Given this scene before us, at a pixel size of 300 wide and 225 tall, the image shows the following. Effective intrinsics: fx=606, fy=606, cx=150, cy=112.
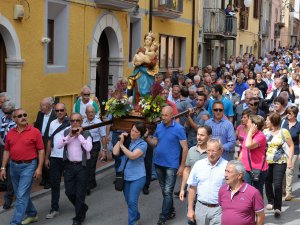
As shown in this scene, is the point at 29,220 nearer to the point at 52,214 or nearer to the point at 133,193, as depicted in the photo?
the point at 52,214

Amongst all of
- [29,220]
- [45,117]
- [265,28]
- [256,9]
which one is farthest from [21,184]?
[265,28]

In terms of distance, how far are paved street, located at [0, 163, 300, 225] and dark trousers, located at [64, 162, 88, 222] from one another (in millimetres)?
370

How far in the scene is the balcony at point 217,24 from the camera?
27.7m

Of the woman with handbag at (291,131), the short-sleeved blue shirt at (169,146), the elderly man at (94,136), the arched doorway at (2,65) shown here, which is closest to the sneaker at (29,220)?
the elderly man at (94,136)

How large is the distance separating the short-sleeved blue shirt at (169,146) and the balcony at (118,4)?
784 cm

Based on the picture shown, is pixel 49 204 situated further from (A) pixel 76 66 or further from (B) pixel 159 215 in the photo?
(A) pixel 76 66

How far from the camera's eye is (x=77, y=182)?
857 cm

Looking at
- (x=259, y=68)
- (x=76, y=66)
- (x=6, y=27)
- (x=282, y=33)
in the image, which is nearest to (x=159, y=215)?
(x=6, y=27)

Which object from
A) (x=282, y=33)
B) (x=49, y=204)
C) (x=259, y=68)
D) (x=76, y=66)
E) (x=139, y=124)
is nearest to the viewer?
(x=139, y=124)

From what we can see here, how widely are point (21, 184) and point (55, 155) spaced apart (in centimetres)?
110

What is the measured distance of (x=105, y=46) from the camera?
710 inches

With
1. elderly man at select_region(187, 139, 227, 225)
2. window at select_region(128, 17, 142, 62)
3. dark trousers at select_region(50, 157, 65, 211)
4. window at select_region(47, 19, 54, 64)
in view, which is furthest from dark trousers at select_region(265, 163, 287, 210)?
window at select_region(128, 17, 142, 62)

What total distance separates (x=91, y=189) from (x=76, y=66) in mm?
5159

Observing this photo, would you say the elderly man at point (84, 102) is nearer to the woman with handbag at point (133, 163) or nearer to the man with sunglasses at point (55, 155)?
the man with sunglasses at point (55, 155)
